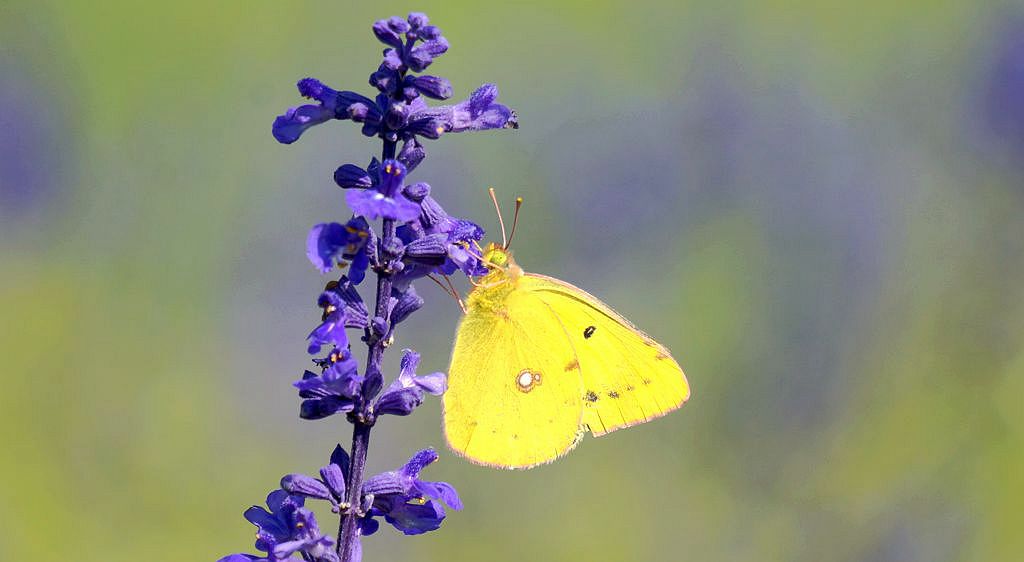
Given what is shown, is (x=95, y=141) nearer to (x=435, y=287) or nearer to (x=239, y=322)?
(x=239, y=322)

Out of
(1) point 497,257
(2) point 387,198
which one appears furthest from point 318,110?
(1) point 497,257

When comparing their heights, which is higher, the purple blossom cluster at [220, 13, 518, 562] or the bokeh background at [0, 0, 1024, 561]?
the bokeh background at [0, 0, 1024, 561]

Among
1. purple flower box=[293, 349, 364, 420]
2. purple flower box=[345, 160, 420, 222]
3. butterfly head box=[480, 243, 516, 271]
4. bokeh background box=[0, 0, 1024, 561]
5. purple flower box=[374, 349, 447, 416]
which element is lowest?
purple flower box=[293, 349, 364, 420]

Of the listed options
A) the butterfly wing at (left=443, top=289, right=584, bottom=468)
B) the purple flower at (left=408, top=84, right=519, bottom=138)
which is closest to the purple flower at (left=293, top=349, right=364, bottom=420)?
the butterfly wing at (left=443, top=289, right=584, bottom=468)

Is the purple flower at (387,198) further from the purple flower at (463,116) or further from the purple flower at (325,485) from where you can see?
the purple flower at (325,485)

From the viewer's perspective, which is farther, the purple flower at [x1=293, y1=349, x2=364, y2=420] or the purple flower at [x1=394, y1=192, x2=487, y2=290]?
the purple flower at [x1=394, y1=192, x2=487, y2=290]

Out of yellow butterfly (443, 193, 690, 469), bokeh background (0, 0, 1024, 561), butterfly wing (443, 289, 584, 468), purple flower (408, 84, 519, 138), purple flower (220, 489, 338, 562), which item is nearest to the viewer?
purple flower (220, 489, 338, 562)

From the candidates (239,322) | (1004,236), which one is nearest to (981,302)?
(1004,236)

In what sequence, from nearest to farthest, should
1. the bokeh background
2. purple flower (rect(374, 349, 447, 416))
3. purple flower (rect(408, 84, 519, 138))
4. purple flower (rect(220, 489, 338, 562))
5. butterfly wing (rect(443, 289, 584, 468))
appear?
purple flower (rect(220, 489, 338, 562)), purple flower (rect(374, 349, 447, 416)), purple flower (rect(408, 84, 519, 138)), butterfly wing (rect(443, 289, 584, 468)), the bokeh background

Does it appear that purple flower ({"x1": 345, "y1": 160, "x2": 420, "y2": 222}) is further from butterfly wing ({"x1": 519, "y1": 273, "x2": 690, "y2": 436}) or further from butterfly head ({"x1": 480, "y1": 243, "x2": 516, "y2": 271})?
butterfly wing ({"x1": 519, "y1": 273, "x2": 690, "y2": 436})
